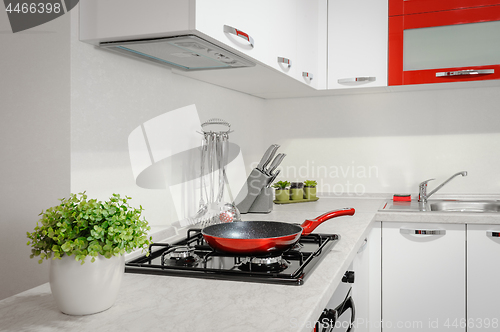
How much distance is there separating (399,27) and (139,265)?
1.88 m

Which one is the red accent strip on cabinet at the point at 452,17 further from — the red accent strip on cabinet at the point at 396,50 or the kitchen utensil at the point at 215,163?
the kitchen utensil at the point at 215,163

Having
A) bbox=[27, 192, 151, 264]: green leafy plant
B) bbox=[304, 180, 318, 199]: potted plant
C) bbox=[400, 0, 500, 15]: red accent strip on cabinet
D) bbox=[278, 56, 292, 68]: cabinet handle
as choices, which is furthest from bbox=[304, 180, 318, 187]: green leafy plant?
bbox=[27, 192, 151, 264]: green leafy plant

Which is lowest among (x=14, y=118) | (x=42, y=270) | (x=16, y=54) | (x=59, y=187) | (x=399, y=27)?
(x=42, y=270)

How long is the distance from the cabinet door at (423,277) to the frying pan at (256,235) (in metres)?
0.76

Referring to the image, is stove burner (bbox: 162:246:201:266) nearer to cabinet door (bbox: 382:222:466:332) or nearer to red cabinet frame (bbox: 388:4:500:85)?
cabinet door (bbox: 382:222:466:332)

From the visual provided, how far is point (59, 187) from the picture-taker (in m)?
1.18

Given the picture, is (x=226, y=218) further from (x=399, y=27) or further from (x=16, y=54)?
(x=399, y=27)

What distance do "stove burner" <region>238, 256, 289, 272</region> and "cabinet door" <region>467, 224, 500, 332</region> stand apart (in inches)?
47.6

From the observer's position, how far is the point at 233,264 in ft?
4.01

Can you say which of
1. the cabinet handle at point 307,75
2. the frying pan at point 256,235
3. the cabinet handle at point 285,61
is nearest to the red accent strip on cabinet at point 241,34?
the cabinet handle at point 285,61

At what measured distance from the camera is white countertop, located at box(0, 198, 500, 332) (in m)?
0.79

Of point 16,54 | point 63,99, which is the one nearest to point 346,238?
point 63,99

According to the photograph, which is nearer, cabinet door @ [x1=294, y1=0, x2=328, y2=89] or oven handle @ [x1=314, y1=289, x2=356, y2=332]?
oven handle @ [x1=314, y1=289, x2=356, y2=332]

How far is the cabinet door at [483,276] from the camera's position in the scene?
196 centimetres
